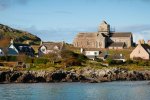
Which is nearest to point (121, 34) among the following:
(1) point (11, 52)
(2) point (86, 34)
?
(2) point (86, 34)

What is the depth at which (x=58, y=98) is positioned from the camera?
180 ft

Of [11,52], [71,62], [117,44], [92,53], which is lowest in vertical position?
[71,62]

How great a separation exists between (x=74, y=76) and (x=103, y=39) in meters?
65.3

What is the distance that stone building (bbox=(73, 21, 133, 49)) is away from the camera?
14912 centimetres

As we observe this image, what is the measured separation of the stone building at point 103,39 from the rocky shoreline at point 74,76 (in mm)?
56477

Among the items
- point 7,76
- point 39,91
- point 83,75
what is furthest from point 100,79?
point 39,91

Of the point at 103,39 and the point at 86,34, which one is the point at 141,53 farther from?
the point at 86,34

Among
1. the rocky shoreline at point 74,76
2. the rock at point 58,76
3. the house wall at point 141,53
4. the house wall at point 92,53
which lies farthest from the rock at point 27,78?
the house wall at point 92,53

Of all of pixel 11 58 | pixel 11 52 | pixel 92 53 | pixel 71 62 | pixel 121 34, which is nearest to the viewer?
pixel 71 62

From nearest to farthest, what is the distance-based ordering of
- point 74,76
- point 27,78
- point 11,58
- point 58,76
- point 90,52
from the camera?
point 27,78 → point 58,76 → point 74,76 → point 11,58 → point 90,52

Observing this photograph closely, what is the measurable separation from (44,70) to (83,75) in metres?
7.28

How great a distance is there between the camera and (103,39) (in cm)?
14900

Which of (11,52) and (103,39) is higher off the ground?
(103,39)

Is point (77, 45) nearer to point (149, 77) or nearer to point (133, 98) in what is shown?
point (149, 77)
